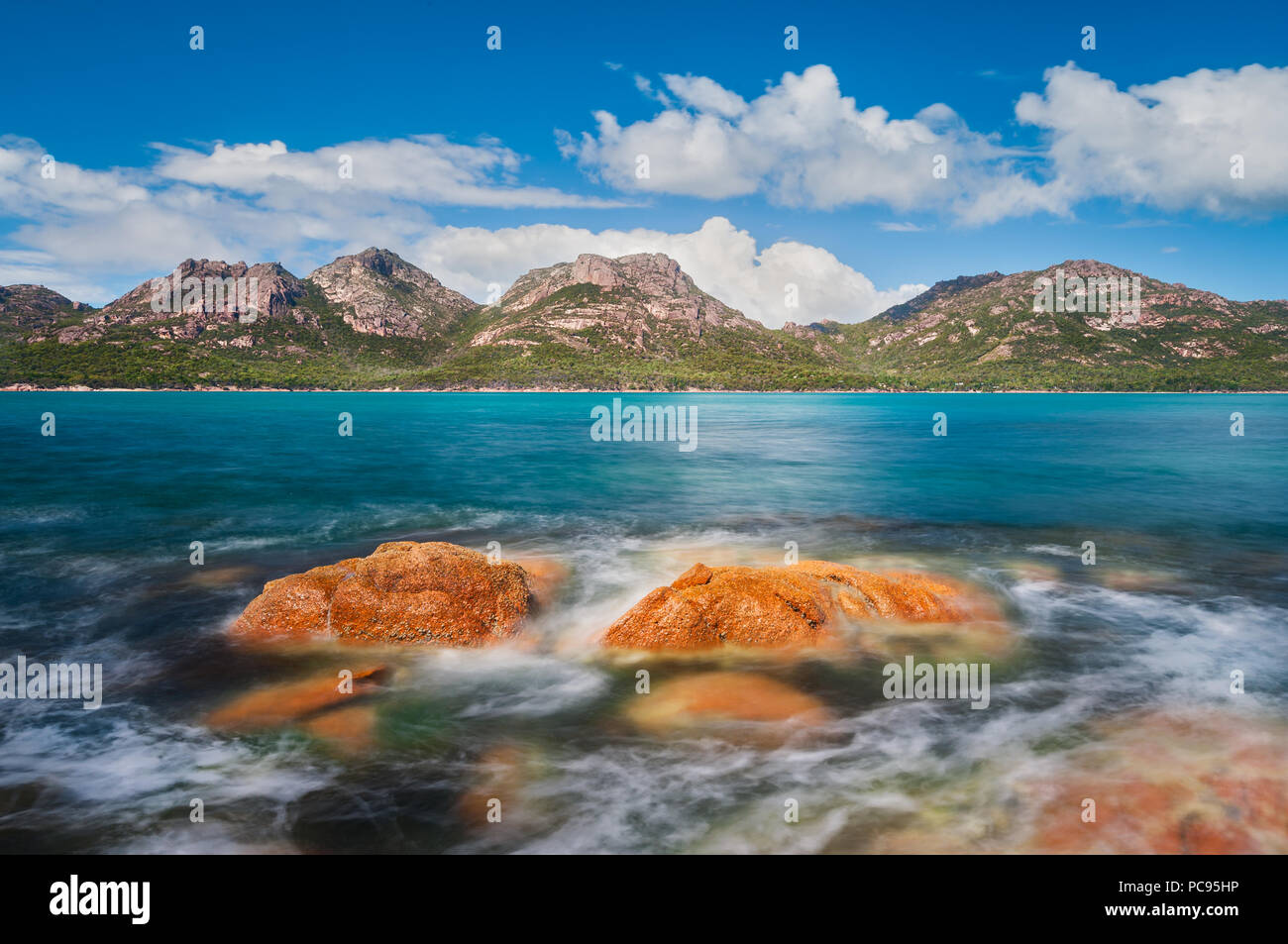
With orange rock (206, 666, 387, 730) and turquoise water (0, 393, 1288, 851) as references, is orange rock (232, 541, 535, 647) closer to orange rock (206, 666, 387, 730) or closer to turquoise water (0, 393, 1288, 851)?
turquoise water (0, 393, 1288, 851)

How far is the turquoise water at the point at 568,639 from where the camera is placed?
315 inches

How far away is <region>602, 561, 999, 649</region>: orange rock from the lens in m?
12.5

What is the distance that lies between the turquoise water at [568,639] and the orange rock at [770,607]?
112 centimetres

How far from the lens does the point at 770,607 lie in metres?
12.8

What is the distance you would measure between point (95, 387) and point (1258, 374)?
1194ft

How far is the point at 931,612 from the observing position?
1417cm

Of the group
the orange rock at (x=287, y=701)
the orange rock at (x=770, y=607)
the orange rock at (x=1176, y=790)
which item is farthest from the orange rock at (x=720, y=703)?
the orange rock at (x=287, y=701)

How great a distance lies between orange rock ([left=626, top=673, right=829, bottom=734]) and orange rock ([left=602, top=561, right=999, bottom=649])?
130 centimetres

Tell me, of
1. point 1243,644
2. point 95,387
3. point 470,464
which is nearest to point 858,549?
point 1243,644

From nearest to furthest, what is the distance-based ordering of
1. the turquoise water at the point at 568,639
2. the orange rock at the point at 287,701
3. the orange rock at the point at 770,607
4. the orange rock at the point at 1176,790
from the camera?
the orange rock at the point at 1176,790, the turquoise water at the point at 568,639, the orange rock at the point at 287,701, the orange rock at the point at 770,607

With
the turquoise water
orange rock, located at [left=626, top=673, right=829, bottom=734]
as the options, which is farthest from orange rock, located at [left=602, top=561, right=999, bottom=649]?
orange rock, located at [left=626, top=673, right=829, bottom=734]

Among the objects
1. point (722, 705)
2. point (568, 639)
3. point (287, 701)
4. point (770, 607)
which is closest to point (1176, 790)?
point (722, 705)

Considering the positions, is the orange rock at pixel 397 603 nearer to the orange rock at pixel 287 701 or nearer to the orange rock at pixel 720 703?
the orange rock at pixel 287 701
